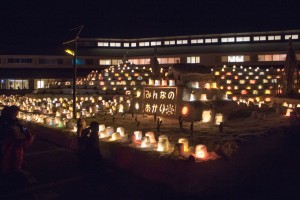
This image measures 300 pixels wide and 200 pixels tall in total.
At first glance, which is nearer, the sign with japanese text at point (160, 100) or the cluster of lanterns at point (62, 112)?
the cluster of lanterns at point (62, 112)

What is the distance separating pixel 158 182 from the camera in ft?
25.1

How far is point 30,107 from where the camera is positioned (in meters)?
20.0

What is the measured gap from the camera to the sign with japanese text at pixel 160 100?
14.6 m

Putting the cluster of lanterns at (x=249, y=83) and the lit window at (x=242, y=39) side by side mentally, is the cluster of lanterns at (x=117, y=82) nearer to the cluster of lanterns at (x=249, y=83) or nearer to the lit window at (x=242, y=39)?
the cluster of lanterns at (x=249, y=83)

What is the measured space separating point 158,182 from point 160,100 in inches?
311

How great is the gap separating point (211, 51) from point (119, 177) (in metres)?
34.1

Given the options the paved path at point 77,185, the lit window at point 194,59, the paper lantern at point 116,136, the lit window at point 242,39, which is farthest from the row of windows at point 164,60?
the paved path at point 77,185

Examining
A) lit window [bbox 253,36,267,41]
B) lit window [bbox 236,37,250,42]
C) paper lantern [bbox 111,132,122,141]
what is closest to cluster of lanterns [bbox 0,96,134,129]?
paper lantern [bbox 111,132,122,141]

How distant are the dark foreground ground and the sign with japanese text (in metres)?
5.02

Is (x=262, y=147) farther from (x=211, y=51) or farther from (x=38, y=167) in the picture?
(x=211, y=51)

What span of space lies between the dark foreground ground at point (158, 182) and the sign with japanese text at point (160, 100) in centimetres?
502

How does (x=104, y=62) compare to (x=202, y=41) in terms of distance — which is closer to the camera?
(x=202, y=41)

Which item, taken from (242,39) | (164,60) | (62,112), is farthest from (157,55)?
(62,112)

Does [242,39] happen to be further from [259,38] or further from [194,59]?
[194,59]
